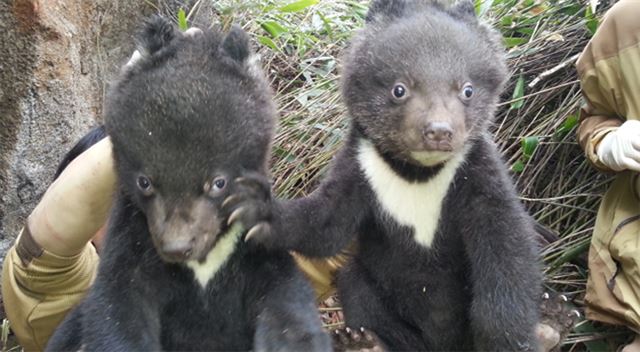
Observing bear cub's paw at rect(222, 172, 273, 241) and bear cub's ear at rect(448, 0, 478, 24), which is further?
bear cub's ear at rect(448, 0, 478, 24)

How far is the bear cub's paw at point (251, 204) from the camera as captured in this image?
311 cm

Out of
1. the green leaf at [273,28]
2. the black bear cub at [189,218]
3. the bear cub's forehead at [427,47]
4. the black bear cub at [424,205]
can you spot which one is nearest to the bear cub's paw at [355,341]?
the black bear cub at [424,205]

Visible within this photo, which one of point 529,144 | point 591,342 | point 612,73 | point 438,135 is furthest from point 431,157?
point 591,342

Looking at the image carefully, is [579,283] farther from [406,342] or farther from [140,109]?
[140,109]

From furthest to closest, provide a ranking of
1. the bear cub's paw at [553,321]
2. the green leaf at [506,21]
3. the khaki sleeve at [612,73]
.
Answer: the green leaf at [506,21] → the khaki sleeve at [612,73] → the bear cub's paw at [553,321]

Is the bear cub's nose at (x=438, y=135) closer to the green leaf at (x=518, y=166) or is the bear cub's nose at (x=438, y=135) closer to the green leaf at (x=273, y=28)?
the green leaf at (x=518, y=166)

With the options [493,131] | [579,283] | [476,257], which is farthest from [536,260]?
[493,131]

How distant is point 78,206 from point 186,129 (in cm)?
114

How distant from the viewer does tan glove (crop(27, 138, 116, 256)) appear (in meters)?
3.83

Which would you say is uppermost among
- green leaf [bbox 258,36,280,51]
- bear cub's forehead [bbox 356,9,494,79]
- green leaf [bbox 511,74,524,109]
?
bear cub's forehead [bbox 356,9,494,79]

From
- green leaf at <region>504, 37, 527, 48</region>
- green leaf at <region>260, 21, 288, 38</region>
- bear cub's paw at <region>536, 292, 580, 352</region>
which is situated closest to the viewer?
bear cub's paw at <region>536, 292, 580, 352</region>

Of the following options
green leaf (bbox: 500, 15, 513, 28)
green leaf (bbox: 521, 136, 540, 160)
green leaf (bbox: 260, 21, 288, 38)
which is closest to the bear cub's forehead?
green leaf (bbox: 521, 136, 540, 160)

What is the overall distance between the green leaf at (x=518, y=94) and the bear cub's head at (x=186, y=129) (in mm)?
2420

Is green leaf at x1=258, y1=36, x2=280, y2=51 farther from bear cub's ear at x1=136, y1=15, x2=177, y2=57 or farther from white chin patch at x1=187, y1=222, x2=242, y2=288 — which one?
white chin patch at x1=187, y1=222, x2=242, y2=288
